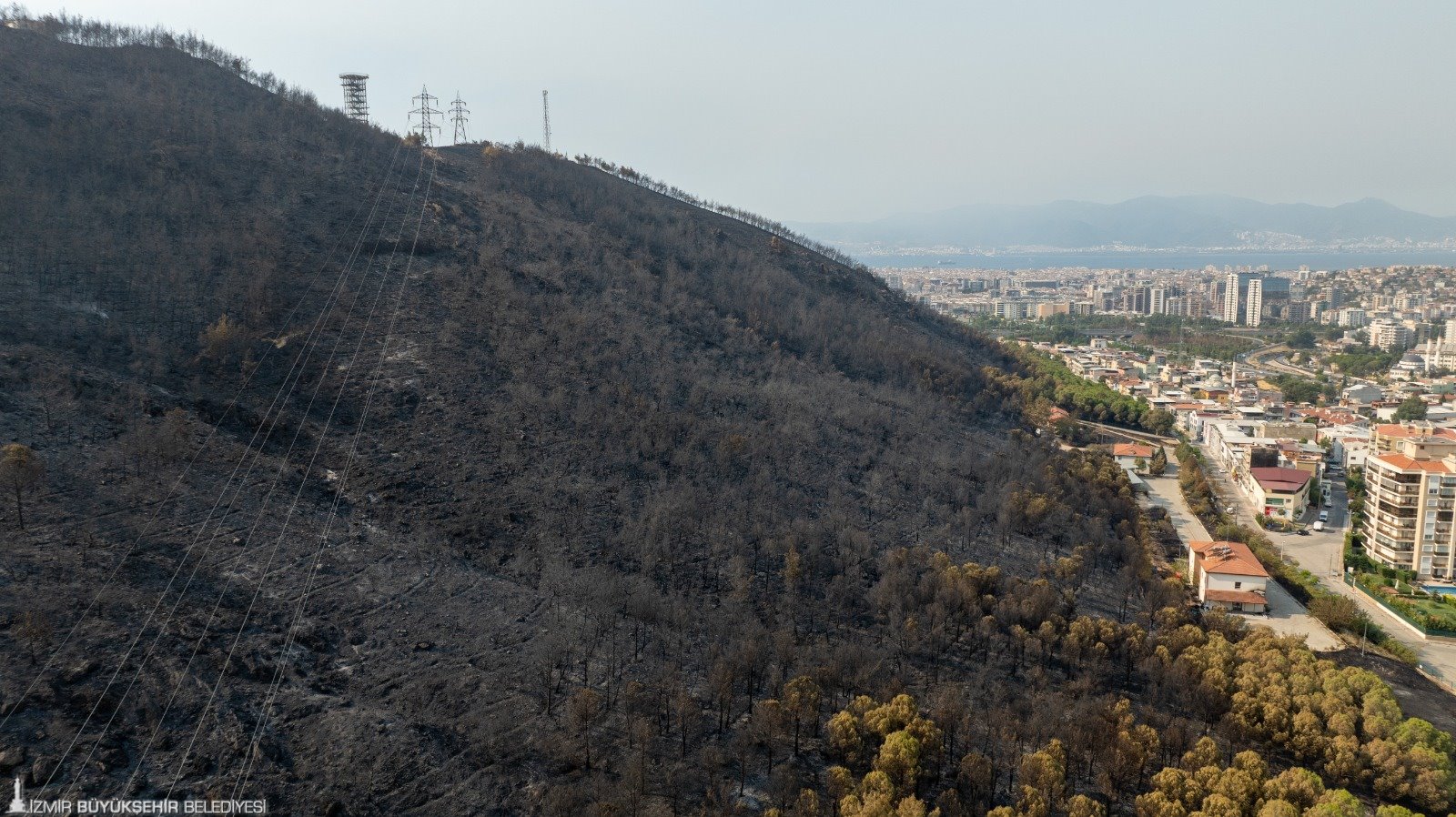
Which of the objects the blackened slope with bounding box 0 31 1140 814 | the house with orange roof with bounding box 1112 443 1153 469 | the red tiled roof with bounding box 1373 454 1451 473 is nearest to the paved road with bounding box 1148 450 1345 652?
the blackened slope with bounding box 0 31 1140 814

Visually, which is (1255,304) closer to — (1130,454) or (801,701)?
(1130,454)

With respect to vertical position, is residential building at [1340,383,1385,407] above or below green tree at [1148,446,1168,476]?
above

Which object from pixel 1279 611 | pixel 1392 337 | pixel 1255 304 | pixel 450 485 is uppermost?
pixel 1255 304

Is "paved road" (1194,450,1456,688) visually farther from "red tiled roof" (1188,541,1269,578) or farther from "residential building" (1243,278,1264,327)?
"residential building" (1243,278,1264,327)

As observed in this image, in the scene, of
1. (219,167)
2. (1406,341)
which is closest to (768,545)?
(219,167)

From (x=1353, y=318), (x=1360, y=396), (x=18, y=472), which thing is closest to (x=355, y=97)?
(x=18, y=472)

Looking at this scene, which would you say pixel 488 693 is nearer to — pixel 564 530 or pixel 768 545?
pixel 564 530
